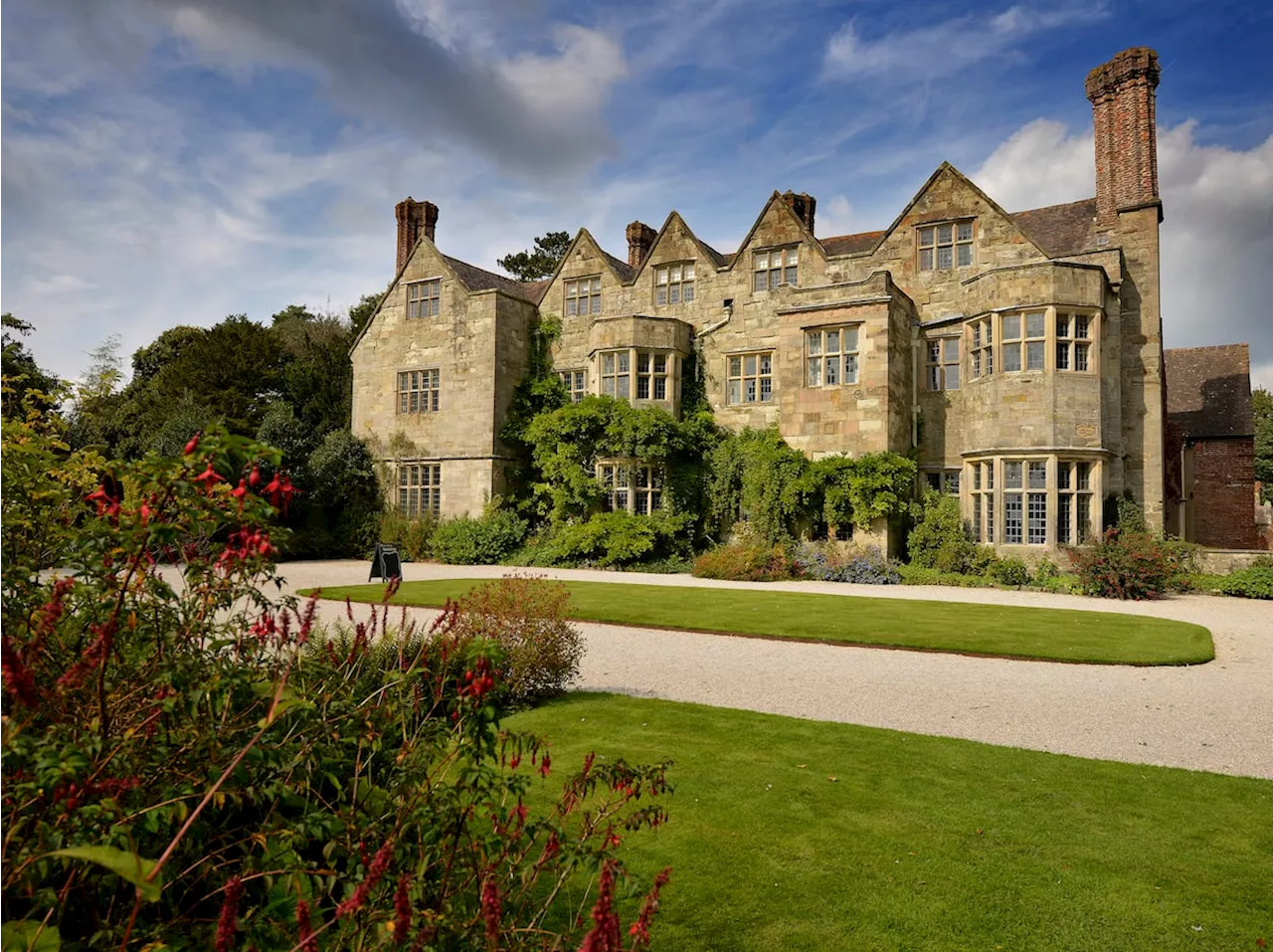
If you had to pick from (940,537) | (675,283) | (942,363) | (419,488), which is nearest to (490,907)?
(940,537)

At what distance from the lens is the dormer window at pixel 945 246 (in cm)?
2150

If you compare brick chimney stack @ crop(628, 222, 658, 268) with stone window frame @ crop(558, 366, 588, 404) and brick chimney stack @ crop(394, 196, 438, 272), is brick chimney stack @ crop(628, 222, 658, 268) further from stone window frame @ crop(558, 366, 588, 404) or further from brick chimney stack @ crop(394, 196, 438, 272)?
brick chimney stack @ crop(394, 196, 438, 272)

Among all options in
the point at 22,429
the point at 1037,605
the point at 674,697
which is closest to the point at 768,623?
the point at 674,697

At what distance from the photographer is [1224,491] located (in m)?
27.8

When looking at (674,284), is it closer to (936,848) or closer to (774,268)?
(774,268)

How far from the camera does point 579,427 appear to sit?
2312cm

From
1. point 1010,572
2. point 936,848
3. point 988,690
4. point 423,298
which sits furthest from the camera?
point 423,298

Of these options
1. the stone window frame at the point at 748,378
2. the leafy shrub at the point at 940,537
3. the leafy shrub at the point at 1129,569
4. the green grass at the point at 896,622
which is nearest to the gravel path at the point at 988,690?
the green grass at the point at 896,622

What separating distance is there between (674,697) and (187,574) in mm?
5657

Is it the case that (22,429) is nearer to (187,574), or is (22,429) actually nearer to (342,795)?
(187,574)

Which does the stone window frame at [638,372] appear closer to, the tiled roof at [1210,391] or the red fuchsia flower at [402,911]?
the tiled roof at [1210,391]

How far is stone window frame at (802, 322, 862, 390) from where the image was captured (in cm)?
2105

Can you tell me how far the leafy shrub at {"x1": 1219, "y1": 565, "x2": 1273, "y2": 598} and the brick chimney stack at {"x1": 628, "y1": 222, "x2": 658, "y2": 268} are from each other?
18742mm

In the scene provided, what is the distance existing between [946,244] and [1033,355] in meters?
4.37
